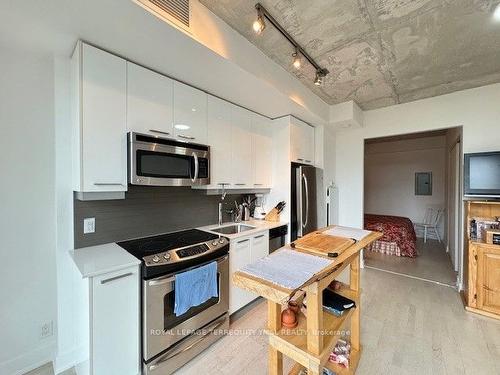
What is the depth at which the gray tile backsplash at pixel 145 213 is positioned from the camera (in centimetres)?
189

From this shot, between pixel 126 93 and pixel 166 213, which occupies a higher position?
pixel 126 93

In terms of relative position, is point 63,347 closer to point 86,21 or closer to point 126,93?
point 126,93

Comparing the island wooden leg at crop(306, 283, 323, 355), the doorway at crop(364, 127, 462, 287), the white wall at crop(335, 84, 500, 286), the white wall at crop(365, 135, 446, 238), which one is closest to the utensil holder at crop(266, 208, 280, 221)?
the white wall at crop(335, 84, 500, 286)

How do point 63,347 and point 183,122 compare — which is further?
point 183,122

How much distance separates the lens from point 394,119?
3557 millimetres

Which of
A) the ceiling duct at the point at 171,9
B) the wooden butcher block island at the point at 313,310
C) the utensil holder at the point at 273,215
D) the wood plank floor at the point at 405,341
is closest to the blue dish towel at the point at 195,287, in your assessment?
the wood plank floor at the point at 405,341

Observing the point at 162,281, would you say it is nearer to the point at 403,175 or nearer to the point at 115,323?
the point at 115,323

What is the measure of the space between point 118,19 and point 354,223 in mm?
4042

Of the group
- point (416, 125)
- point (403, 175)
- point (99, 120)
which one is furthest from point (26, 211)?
point (403, 175)

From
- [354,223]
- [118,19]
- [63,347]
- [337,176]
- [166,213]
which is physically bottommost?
[63,347]

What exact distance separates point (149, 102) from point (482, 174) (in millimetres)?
3767

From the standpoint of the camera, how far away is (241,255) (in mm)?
2361

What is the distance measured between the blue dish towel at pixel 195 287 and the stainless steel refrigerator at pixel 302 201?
4.83 ft

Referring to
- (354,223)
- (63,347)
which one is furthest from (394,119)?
(63,347)
